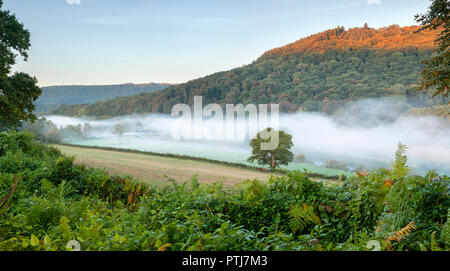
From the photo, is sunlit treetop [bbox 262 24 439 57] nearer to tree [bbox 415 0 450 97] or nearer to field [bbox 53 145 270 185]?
tree [bbox 415 0 450 97]

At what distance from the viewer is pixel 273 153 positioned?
22.9m

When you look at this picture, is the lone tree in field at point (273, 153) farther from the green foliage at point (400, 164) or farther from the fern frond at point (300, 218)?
the fern frond at point (300, 218)

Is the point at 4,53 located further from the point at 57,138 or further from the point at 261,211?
the point at 261,211

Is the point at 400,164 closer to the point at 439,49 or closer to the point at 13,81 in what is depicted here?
the point at 439,49

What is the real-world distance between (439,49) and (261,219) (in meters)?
6.98

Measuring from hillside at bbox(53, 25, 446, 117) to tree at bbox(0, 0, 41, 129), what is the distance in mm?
22438

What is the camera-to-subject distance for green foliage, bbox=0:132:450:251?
7.18 ft

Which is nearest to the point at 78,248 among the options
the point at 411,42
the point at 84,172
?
the point at 84,172

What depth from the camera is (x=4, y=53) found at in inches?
512

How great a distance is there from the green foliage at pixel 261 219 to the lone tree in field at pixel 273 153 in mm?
16997

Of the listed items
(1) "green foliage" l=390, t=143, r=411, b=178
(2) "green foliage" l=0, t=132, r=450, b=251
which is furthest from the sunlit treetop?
(2) "green foliage" l=0, t=132, r=450, b=251

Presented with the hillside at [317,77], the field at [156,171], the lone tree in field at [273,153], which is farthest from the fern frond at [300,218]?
the hillside at [317,77]

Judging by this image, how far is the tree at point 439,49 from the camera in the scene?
7.00 meters
